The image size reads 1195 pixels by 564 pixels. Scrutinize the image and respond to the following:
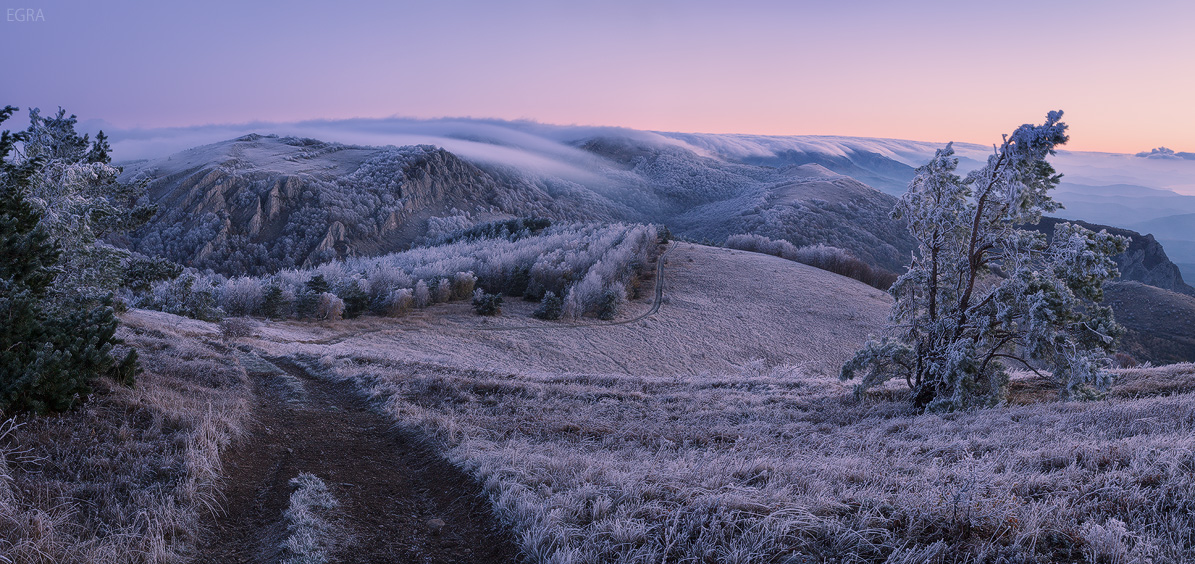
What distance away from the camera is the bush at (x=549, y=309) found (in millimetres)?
26797

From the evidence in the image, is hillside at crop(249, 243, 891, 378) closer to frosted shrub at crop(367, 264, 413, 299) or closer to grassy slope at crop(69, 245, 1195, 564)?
frosted shrub at crop(367, 264, 413, 299)

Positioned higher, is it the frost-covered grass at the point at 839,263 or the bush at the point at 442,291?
the bush at the point at 442,291

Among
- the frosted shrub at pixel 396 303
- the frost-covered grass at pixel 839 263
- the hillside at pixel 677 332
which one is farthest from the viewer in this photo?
the frost-covered grass at pixel 839 263

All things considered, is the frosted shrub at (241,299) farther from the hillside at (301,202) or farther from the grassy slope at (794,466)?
the hillside at (301,202)

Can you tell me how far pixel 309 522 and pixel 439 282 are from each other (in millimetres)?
23412

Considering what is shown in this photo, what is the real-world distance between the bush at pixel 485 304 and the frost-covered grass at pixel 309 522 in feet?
67.3

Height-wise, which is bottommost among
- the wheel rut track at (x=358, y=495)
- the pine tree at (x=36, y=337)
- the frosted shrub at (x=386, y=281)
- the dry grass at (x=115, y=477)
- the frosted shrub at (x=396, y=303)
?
the frosted shrub at (x=396, y=303)

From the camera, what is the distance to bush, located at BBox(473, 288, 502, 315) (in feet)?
85.3

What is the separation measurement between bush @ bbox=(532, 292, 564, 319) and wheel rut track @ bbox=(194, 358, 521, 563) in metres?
18.3

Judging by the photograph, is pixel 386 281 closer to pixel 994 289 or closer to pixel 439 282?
pixel 439 282

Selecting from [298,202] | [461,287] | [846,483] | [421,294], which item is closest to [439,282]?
[461,287]

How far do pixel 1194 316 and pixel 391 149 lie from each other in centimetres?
9149

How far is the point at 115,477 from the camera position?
4.63 meters

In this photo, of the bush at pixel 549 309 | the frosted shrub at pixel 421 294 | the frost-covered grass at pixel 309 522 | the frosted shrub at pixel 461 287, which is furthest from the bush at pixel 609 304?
the frost-covered grass at pixel 309 522
